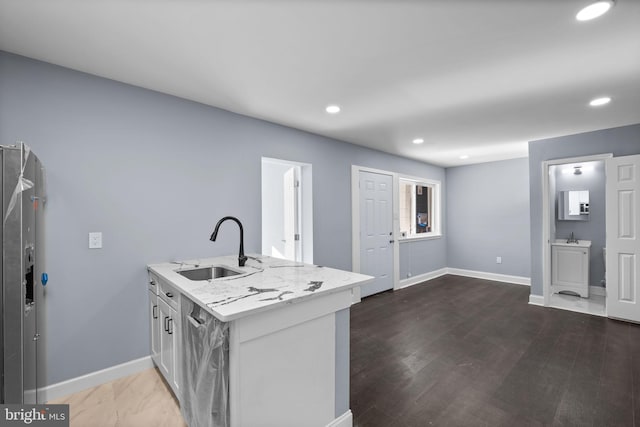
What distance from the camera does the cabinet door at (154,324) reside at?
2.29 meters

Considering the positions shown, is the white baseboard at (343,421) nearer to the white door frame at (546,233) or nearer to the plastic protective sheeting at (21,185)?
the plastic protective sheeting at (21,185)

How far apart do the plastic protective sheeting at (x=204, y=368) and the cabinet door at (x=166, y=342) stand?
0.33 metres

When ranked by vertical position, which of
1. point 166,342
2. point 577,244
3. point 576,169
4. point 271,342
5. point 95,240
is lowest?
point 166,342

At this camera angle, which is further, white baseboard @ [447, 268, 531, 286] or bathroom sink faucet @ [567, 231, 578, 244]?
white baseboard @ [447, 268, 531, 286]

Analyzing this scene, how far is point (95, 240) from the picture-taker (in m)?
2.25

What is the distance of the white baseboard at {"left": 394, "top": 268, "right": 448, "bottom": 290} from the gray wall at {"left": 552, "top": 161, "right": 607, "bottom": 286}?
92.2 inches

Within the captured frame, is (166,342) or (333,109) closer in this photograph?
(166,342)

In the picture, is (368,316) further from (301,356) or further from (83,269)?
(83,269)

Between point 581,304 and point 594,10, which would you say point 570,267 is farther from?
point 594,10

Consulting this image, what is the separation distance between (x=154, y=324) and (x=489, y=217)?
6.04 meters

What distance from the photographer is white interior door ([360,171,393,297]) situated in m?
4.57

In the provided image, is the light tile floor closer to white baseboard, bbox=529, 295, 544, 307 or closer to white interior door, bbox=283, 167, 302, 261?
white interior door, bbox=283, 167, 302, 261

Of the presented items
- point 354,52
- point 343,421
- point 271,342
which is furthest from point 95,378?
point 354,52

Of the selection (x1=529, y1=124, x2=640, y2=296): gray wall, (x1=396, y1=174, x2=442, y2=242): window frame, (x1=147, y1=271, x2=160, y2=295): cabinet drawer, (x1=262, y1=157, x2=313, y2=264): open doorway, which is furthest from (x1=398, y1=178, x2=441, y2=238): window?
(x1=147, y1=271, x2=160, y2=295): cabinet drawer
